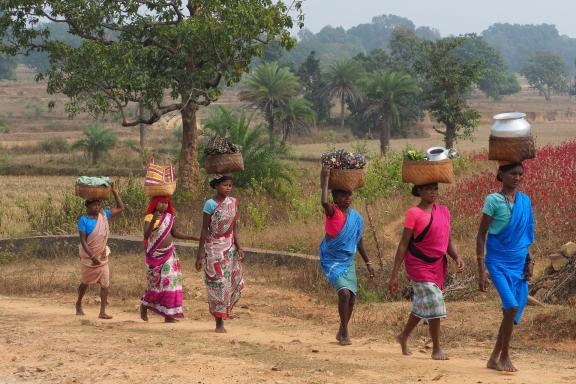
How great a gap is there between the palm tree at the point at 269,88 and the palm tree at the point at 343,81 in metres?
13.0

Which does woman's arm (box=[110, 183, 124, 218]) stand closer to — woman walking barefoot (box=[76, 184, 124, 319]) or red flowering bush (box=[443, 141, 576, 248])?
woman walking barefoot (box=[76, 184, 124, 319])

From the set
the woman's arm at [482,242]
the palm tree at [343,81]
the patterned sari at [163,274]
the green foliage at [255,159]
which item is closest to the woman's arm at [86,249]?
the patterned sari at [163,274]

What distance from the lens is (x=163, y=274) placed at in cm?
976

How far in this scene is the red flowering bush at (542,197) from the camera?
14.1 meters

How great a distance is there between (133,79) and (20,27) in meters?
2.54

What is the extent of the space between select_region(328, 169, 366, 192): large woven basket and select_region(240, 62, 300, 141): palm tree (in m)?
38.2

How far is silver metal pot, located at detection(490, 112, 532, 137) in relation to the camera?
7231 millimetres

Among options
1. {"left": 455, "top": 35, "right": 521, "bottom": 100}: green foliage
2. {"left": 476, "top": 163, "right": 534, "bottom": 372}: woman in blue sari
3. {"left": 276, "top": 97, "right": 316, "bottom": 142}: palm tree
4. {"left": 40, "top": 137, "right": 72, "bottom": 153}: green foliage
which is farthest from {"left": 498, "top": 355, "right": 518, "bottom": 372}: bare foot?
{"left": 455, "top": 35, "right": 521, "bottom": 100}: green foliage

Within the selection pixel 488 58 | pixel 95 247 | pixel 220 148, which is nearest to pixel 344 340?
pixel 220 148

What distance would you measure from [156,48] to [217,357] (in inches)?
429

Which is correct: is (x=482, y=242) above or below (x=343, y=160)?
below

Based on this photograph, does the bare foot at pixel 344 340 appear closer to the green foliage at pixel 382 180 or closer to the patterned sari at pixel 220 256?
the patterned sari at pixel 220 256

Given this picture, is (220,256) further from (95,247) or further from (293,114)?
(293,114)

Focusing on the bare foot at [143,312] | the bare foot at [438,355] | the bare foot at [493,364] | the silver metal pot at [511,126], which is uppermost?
the silver metal pot at [511,126]
